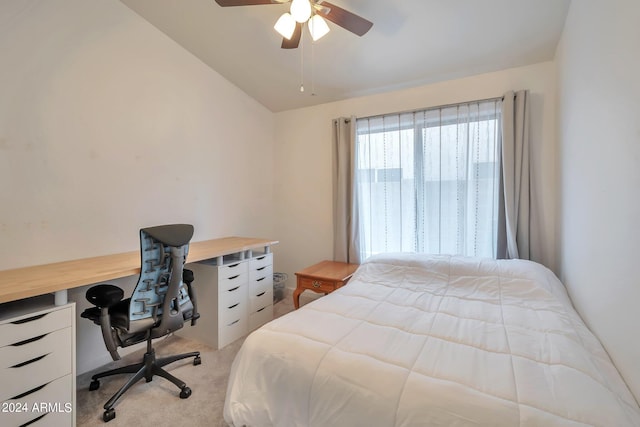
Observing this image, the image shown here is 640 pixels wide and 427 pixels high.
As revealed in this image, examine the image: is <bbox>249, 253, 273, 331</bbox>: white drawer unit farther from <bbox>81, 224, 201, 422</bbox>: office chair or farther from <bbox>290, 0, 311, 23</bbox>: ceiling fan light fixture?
<bbox>290, 0, 311, 23</bbox>: ceiling fan light fixture

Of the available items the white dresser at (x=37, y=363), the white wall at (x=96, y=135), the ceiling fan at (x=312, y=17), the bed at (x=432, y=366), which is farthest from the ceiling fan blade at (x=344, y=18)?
the white dresser at (x=37, y=363)

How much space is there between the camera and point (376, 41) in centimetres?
233

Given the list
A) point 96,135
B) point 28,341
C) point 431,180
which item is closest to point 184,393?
point 28,341

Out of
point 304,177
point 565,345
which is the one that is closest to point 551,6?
point 565,345

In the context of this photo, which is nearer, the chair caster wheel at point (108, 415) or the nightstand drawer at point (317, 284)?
the chair caster wheel at point (108, 415)

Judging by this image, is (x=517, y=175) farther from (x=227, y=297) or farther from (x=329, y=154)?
(x=227, y=297)

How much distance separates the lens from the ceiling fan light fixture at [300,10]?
156 centimetres

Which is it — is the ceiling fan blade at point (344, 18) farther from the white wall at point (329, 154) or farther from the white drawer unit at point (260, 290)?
the white drawer unit at point (260, 290)

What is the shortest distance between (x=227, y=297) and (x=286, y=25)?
2.17m

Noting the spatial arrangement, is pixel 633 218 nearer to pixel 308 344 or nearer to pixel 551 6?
pixel 308 344

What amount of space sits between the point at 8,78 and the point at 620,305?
11.2ft

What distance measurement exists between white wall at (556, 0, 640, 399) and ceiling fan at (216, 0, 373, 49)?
3.90 feet

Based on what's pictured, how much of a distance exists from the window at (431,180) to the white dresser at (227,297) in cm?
127

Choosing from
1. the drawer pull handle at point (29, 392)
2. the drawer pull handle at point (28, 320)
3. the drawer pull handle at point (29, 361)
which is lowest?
the drawer pull handle at point (29, 392)
